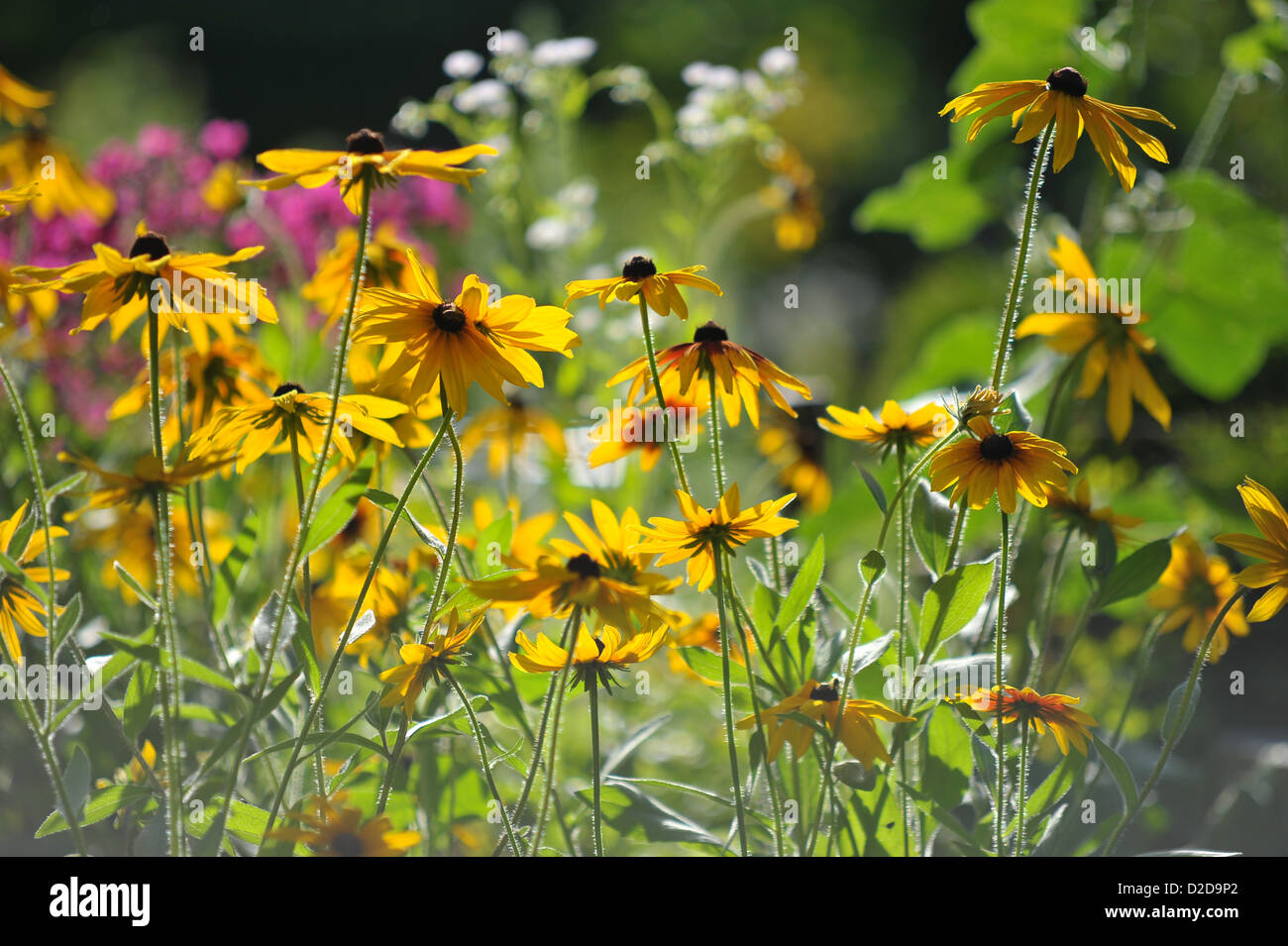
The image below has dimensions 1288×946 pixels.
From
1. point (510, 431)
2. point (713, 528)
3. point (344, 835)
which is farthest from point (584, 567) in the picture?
point (510, 431)

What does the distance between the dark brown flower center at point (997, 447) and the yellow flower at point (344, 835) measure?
314 mm

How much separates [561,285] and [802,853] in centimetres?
69

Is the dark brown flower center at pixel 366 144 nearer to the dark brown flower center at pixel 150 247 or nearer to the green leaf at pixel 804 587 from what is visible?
the dark brown flower center at pixel 150 247

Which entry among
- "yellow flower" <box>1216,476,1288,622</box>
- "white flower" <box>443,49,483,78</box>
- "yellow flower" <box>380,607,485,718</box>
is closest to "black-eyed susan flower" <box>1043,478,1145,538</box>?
"yellow flower" <box>1216,476,1288,622</box>

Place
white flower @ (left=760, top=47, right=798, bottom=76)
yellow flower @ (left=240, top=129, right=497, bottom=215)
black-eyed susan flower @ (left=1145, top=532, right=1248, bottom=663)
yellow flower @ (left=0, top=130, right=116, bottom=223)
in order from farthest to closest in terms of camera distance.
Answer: white flower @ (left=760, top=47, right=798, bottom=76), yellow flower @ (left=0, top=130, right=116, bottom=223), black-eyed susan flower @ (left=1145, top=532, right=1248, bottom=663), yellow flower @ (left=240, top=129, right=497, bottom=215)

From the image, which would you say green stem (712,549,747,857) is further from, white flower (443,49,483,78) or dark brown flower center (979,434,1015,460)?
white flower (443,49,483,78)

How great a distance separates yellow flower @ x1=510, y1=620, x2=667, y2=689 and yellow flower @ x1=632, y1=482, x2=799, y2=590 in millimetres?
43

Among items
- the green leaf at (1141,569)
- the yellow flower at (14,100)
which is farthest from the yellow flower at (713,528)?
the yellow flower at (14,100)

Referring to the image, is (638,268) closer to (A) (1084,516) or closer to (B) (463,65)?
(A) (1084,516)

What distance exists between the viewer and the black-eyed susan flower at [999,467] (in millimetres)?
483

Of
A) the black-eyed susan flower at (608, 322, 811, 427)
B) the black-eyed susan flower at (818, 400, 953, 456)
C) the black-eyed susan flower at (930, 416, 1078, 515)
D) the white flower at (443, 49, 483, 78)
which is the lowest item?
the black-eyed susan flower at (930, 416, 1078, 515)

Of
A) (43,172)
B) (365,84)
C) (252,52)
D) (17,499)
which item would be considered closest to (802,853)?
(17,499)

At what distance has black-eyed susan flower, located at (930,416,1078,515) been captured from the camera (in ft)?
1.59
